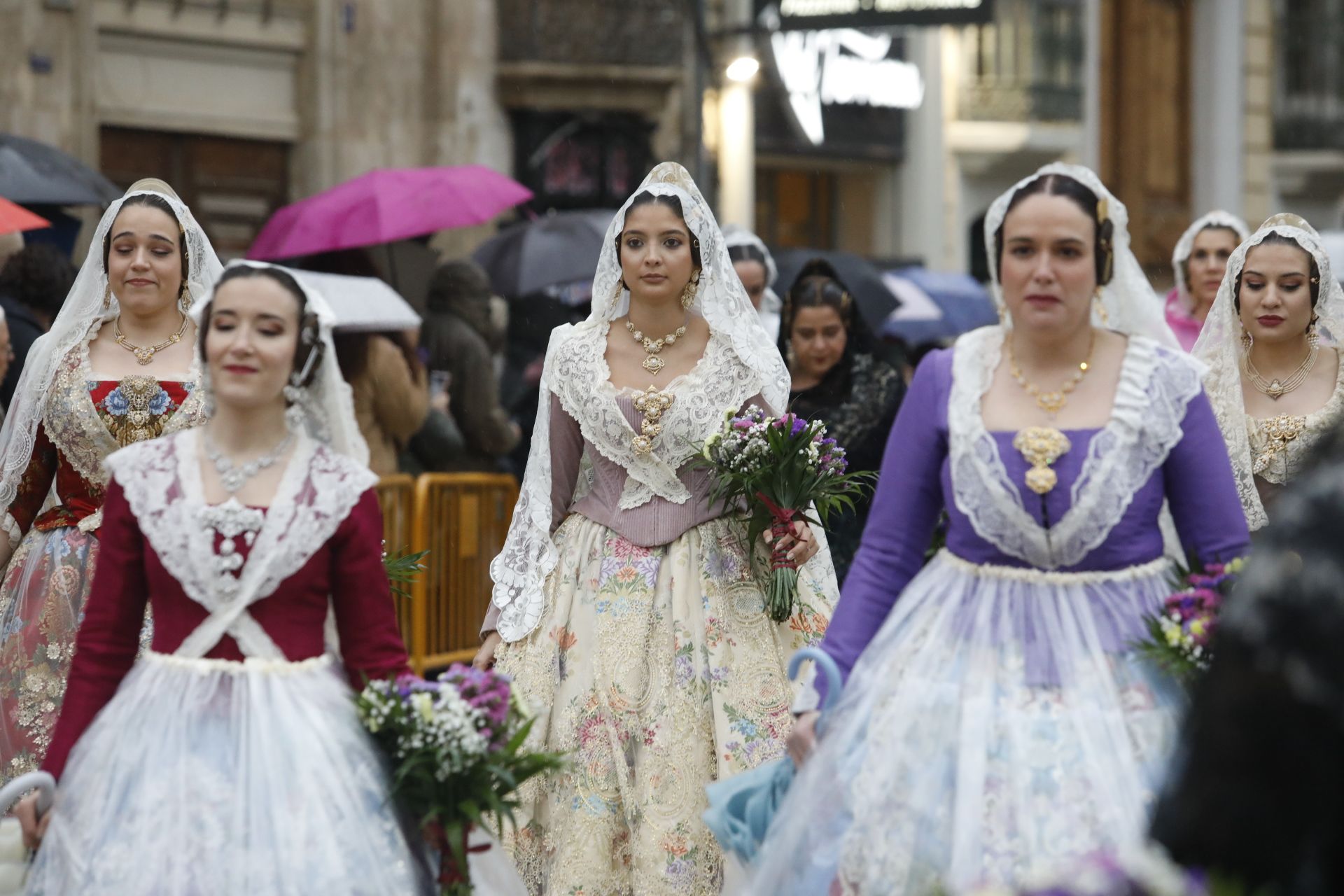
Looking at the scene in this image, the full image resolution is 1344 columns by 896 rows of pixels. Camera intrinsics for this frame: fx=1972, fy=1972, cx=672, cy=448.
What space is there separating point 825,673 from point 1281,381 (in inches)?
112

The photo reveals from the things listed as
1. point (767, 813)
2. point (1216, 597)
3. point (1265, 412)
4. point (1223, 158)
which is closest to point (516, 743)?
point (767, 813)

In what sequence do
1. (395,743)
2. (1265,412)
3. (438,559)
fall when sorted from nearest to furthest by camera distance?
(395,743) → (1265,412) → (438,559)

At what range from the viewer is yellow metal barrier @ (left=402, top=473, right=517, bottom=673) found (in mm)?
10344

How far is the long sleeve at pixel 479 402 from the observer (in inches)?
430

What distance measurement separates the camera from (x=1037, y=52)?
1114 inches

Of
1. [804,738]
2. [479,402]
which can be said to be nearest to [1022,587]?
[804,738]

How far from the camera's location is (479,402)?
11.0 metres

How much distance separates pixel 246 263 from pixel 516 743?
4.20 ft

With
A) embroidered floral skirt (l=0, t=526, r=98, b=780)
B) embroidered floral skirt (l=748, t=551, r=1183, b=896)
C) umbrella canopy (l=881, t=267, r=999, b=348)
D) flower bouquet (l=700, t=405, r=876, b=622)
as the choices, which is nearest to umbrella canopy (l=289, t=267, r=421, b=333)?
embroidered floral skirt (l=0, t=526, r=98, b=780)

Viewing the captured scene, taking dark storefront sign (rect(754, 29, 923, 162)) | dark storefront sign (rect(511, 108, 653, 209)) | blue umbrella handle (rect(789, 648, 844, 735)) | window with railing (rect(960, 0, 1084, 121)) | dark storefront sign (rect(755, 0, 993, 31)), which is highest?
window with railing (rect(960, 0, 1084, 121))

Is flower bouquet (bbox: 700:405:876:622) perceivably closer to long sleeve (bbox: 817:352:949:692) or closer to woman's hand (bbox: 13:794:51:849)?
long sleeve (bbox: 817:352:949:692)

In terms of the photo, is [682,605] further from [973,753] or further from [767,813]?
[973,753]

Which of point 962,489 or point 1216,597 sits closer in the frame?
point 1216,597

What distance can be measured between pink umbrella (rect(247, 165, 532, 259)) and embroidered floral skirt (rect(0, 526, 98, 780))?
18.1 ft
